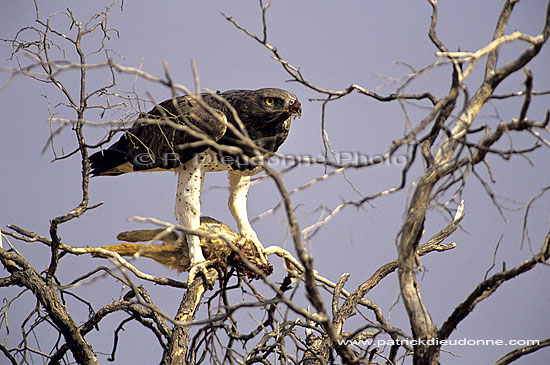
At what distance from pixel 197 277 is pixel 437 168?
1.28 m

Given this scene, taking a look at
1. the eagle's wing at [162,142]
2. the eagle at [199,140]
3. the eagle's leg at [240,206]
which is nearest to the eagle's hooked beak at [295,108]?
the eagle at [199,140]

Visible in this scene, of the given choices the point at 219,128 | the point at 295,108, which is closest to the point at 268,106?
the point at 295,108

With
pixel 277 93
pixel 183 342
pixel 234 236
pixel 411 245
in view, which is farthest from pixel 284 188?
pixel 234 236

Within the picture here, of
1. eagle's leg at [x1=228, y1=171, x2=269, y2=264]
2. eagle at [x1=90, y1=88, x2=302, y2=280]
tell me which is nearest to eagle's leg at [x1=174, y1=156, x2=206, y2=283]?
eagle at [x1=90, y1=88, x2=302, y2=280]

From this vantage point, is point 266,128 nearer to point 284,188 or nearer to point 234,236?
point 234,236

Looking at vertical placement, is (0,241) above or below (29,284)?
above

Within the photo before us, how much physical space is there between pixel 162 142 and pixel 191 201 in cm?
28

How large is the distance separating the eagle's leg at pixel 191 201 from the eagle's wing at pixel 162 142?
0.06m

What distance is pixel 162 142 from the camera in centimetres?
275

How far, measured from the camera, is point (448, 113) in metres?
1.71

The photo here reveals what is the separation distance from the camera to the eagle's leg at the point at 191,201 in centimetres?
273

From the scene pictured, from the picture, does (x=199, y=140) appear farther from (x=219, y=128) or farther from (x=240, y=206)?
(x=240, y=206)

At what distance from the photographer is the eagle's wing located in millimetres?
2637

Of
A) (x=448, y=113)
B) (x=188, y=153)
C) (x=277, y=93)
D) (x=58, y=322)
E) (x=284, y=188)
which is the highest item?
(x=277, y=93)
